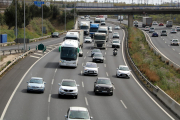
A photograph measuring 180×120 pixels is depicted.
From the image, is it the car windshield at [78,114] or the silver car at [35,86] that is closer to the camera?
the car windshield at [78,114]

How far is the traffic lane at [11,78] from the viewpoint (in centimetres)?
2740

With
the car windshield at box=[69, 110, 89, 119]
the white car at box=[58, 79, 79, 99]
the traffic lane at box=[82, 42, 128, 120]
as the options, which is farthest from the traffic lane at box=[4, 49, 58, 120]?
the car windshield at box=[69, 110, 89, 119]

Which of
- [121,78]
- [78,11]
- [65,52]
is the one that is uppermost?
[78,11]

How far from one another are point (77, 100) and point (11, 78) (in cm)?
1082

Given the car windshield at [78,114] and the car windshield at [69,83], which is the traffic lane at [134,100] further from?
the car windshield at [78,114]

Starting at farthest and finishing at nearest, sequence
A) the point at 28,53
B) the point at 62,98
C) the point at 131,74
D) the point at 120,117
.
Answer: the point at 28,53, the point at 131,74, the point at 62,98, the point at 120,117

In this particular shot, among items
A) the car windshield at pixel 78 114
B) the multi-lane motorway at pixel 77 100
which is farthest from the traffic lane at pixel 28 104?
the car windshield at pixel 78 114

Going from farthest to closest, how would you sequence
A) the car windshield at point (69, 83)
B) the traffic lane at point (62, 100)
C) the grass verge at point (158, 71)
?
the grass verge at point (158, 71) → the car windshield at point (69, 83) → the traffic lane at point (62, 100)

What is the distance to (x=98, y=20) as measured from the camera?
125m

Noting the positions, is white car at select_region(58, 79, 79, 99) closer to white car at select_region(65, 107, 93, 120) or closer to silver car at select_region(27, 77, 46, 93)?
silver car at select_region(27, 77, 46, 93)

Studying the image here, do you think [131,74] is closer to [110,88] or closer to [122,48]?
[110,88]

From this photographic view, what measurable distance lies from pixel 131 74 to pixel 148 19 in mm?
80800

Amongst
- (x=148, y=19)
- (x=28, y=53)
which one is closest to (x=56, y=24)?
(x=148, y=19)

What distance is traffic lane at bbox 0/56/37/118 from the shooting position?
27395mm
